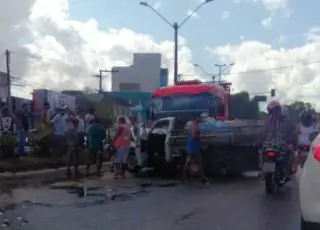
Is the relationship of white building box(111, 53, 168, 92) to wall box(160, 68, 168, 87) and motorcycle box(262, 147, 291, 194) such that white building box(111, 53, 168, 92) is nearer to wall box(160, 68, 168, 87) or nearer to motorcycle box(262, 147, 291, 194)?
wall box(160, 68, 168, 87)

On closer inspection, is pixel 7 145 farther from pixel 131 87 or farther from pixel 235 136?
pixel 131 87

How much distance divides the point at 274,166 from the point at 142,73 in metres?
74.3

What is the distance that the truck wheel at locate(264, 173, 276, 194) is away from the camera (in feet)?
37.9

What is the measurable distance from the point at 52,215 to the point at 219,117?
11.5m

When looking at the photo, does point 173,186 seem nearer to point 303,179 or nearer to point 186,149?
point 186,149

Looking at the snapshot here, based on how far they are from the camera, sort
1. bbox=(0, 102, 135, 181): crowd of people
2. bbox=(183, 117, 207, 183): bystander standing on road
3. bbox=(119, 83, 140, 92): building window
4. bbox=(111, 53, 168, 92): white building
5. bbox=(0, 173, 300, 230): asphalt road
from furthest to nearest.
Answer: bbox=(119, 83, 140, 92): building window
bbox=(111, 53, 168, 92): white building
bbox=(0, 102, 135, 181): crowd of people
bbox=(183, 117, 207, 183): bystander standing on road
bbox=(0, 173, 300, 230): asphalt road

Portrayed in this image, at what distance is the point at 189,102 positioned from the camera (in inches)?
790

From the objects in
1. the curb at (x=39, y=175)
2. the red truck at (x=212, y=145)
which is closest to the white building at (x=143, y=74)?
the curb at (x=39, y=175)

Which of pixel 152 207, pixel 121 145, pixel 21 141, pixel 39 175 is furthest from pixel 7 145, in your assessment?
pixel 152 207

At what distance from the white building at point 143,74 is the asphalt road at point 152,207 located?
67.2m

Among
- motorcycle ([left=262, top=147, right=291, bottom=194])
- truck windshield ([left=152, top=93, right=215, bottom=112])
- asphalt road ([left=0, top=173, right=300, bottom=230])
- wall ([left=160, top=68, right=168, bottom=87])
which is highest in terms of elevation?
wall ([left=160, top=68, right=168, bottom=87])

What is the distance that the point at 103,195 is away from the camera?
11766mm

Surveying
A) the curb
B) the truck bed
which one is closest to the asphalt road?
the truck bed

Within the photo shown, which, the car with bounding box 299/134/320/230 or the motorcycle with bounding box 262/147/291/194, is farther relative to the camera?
the motorcycle with bounding box 262/147/291/194
